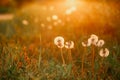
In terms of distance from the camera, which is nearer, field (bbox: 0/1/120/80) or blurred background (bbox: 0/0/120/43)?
field (bbox: 0/1/120/80)

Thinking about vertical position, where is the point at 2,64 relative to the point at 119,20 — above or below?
below

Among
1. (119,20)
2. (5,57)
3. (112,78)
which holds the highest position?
(119,20)

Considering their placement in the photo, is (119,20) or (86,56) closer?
(86,56)

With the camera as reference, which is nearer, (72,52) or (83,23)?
(72,52)

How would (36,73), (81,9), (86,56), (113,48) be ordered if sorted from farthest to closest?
(81,9) < (113,48) < (86,56) < (36,73)

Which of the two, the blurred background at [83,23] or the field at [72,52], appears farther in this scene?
the blurred background at [83,23]

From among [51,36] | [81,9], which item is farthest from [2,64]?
[81,9]

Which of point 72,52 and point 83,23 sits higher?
point 83,23

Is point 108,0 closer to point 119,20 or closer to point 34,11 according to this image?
point 119,20
